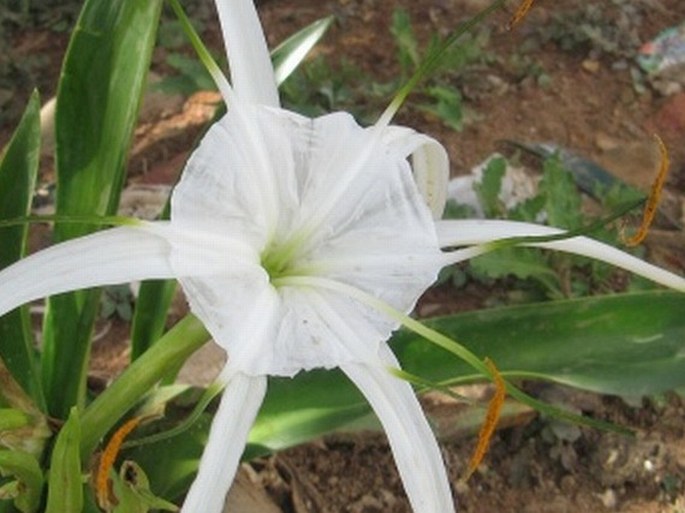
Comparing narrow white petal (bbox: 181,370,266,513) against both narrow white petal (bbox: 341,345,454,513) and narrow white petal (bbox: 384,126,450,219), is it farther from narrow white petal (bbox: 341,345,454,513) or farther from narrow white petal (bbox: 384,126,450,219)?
narrow white petal (bbox: 384,126,450,219)

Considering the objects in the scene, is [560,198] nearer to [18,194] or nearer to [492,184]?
[492,184]

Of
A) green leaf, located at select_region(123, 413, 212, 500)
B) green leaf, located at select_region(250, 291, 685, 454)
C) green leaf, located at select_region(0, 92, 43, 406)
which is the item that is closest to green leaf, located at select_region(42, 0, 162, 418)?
green leaf, located at select_region(0, 92, 43, 406)

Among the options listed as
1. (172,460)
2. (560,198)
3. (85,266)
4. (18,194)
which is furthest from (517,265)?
(85,266)

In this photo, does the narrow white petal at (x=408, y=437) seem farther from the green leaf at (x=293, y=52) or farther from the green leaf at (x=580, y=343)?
the green leaf at (x=293, y=52)

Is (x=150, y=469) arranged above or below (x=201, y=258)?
below

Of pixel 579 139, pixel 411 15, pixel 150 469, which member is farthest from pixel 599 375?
pixel 411 15

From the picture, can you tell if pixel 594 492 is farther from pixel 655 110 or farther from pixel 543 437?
pixel 655 110
